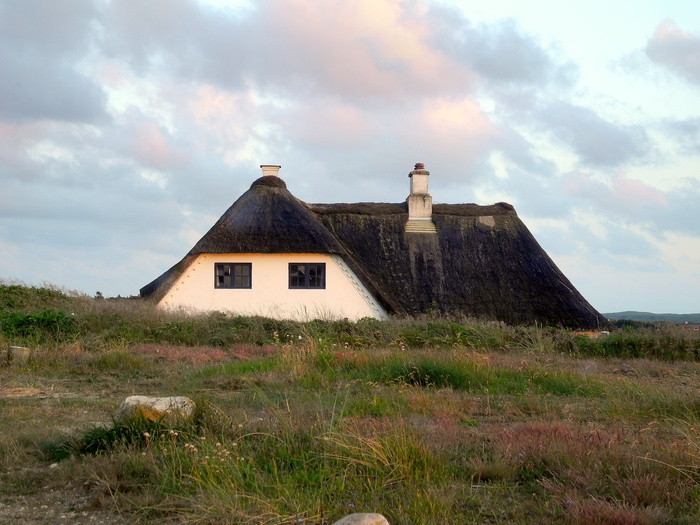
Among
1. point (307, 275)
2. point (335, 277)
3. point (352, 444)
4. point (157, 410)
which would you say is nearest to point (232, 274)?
point (307, 275)

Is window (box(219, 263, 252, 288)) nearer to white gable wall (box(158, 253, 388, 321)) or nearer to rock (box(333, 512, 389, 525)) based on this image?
white gable wall (box(158, 253, 388, 321))

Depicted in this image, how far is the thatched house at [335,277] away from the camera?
1973 centimetres

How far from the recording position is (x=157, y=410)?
17.9 ft

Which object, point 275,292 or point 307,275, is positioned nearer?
A: point 275,292

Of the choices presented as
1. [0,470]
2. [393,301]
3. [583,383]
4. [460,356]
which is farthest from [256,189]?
[0,470]

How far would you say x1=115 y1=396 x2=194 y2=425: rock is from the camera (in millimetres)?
5371

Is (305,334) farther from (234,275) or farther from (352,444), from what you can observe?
(352,444)

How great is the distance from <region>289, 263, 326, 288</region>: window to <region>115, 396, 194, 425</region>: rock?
570 inches

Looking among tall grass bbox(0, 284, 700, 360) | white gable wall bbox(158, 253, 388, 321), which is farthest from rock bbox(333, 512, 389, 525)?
white gable wall bbox(158, 253, 388, 321)

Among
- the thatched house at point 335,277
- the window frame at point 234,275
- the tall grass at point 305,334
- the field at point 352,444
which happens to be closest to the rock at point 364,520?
the field at point 352,444

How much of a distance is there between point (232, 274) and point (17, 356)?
983 cm

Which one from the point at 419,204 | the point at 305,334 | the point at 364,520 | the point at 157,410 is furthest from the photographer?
the point at 419,204

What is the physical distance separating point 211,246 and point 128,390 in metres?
11.4

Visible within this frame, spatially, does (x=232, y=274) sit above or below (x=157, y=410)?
above
